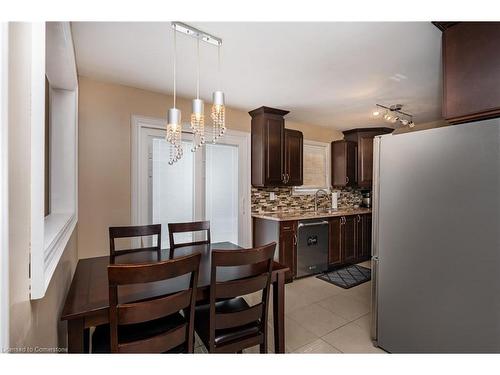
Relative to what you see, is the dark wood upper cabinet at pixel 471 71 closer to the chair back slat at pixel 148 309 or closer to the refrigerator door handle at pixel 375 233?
the refrigerator door handle at pixel 375 233

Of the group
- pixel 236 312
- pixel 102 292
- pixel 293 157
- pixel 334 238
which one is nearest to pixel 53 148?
pixel 102 292

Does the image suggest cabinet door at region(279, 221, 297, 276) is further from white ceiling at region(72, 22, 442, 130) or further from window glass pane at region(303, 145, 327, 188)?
white ceiling at region(72, 22, 442, 130)

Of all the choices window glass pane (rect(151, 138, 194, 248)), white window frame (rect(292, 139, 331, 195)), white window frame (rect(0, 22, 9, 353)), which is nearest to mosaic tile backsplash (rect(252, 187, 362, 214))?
white window frame (rect(292, 139, 331, 195))

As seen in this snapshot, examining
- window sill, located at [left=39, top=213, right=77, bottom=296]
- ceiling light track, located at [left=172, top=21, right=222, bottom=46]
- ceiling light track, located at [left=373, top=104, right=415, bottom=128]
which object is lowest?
window sill, located at [left=39, top=213, right=77, bottom=296]

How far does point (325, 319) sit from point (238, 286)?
4.96ft

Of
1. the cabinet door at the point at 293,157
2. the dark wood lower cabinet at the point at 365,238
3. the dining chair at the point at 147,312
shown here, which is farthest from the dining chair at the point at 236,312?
the dark wood lower cabinet at the point at 365,238

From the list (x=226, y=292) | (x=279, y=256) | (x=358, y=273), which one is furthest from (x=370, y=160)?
(x=226, y=292)

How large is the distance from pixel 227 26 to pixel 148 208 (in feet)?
6.57

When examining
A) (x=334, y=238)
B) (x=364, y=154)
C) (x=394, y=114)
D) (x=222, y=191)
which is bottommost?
(x=334, y=238)

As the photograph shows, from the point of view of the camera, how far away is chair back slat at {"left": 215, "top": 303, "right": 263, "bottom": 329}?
50.6 inches

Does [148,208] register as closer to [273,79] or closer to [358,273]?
[273,79]

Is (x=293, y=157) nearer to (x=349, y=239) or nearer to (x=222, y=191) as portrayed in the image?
(x=222, y=191)

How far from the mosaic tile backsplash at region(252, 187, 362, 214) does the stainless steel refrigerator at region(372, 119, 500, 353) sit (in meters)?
1.92

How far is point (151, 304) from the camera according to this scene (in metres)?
1.05
